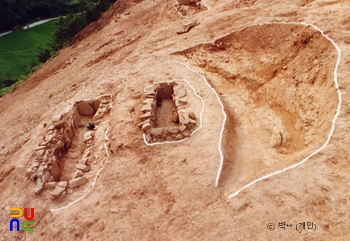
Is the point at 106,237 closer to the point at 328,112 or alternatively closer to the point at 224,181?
the point at 224,181

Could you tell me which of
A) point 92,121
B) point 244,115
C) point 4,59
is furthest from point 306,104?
point 4,59

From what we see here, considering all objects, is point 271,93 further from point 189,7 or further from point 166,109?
point 189,7

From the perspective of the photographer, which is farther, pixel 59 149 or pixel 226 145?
pixel 59 149

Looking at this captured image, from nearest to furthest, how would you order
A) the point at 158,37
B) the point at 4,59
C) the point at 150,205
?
1. the point at 150,205
2. the point at 158,37
3. the point at 4,59

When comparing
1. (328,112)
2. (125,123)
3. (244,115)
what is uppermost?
(125,123)

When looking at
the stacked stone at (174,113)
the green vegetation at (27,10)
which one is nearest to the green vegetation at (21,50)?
the green vegetation at (27,10)

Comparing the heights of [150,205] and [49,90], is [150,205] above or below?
below

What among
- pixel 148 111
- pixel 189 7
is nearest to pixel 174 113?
pixel 148 111

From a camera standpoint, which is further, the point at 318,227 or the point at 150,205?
the point at 150,205
